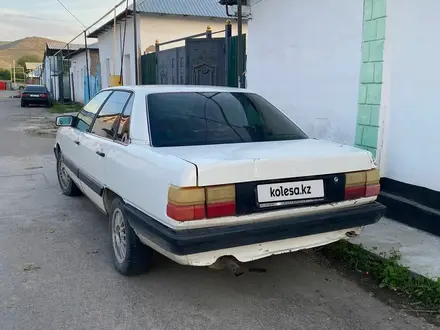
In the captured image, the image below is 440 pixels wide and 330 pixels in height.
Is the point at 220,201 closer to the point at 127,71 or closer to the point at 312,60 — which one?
the point at 312,60

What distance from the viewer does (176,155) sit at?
3010 millimetres

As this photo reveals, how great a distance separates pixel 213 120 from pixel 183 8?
45.5 ft

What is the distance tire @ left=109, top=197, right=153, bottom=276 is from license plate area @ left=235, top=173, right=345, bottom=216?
103cm

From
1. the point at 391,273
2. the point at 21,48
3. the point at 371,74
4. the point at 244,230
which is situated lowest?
the point at 391,273

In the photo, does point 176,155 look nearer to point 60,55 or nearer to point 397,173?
point 397,173

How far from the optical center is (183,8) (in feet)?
54.0

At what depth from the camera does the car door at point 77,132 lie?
4.89 meters

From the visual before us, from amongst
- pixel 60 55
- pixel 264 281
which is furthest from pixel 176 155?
pixel 60 55

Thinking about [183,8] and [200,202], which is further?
[183,8]

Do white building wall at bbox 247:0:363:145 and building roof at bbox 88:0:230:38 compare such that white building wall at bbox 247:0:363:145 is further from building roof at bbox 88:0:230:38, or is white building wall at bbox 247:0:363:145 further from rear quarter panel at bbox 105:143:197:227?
building roof at bbox 88:0:230:38

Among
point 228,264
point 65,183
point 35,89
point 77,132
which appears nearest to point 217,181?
point 228,264

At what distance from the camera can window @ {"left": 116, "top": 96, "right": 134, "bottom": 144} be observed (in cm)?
367

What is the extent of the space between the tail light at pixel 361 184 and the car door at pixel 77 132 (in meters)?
2.68

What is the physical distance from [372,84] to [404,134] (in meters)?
0.70
